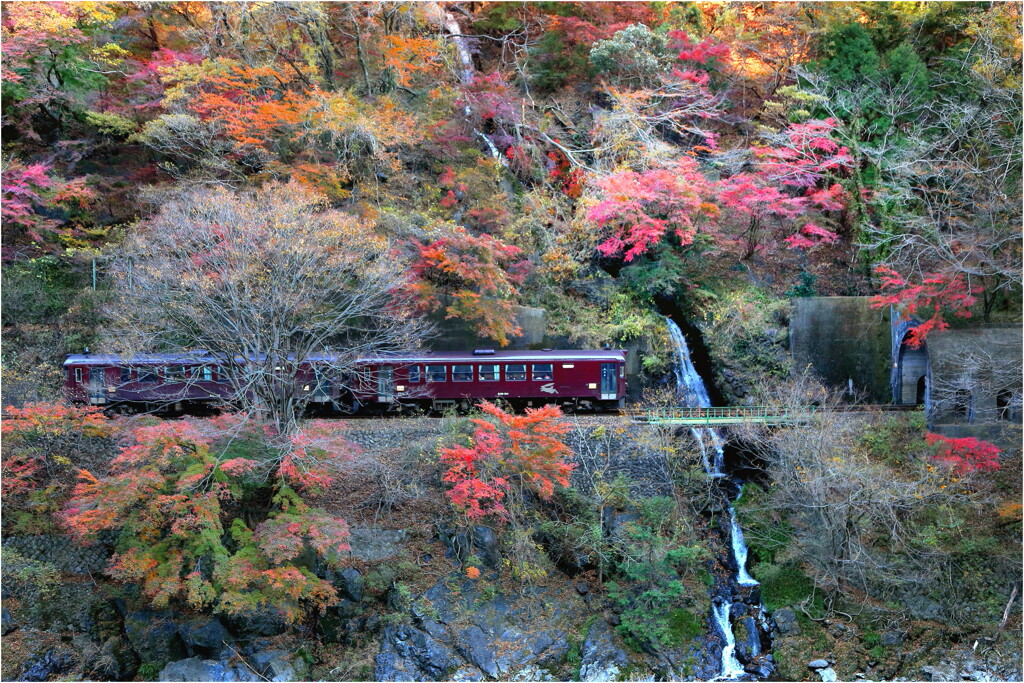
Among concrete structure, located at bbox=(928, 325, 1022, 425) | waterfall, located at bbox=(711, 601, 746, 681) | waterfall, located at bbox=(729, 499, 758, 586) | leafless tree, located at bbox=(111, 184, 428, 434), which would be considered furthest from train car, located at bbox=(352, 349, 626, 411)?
concrete structure, located at bbox=(928, 325, 1022, 425)

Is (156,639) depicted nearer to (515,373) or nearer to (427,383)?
(427,383)

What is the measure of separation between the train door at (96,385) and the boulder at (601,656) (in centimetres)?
1354

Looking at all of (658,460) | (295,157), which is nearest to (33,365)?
(295,157)

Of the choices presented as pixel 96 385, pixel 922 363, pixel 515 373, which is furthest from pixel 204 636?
pixel 922 363

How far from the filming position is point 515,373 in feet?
70.5

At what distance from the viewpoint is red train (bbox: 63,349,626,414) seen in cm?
2048

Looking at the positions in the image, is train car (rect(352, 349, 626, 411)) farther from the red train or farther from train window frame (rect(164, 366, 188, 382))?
train window frame (rect(164, 366, 188, 382))

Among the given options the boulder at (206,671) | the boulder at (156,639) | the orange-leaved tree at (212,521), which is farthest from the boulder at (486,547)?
the boulder at (156,639)

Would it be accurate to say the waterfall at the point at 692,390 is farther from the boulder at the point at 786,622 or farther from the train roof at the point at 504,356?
the boulder at the point at 786,622

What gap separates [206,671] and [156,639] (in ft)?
4.62

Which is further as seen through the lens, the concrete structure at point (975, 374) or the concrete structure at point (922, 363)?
the concrete structure at point (922, 363)

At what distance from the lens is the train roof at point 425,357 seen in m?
18.9

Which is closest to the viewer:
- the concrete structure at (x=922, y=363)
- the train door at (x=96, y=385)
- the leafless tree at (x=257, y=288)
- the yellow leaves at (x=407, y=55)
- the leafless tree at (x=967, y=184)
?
the leafless tree at (x=257, y=288)

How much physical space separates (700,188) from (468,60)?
9962mm
